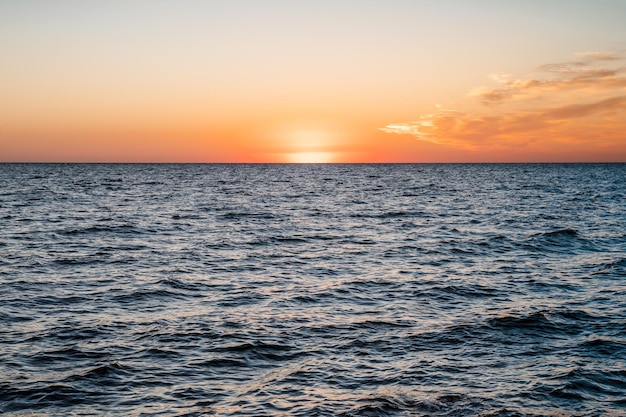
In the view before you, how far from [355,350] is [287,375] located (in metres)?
2.70

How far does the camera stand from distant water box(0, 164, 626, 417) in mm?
13344

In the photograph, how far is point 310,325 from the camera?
1919 cm

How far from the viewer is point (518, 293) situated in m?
24.1

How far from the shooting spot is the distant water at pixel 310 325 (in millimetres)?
13344

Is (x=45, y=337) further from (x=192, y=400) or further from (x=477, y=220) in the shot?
(x=477, y=220)

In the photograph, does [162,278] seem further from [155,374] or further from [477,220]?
[477,220]

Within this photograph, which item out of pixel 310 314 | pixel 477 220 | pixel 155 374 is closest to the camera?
pixel 155 374

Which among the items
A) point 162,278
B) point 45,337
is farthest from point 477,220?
point 45,337

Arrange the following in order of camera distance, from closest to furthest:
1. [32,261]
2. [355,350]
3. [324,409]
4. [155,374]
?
[324,409], [155,374], [355,350], [32,261]

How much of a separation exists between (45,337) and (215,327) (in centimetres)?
520

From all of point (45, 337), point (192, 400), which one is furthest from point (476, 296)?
point (45, 337)

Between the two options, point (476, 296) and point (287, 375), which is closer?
point (287, 375)

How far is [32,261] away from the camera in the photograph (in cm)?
2958

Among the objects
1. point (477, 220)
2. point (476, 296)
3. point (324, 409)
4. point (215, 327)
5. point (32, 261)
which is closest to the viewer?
point (324, 409)
